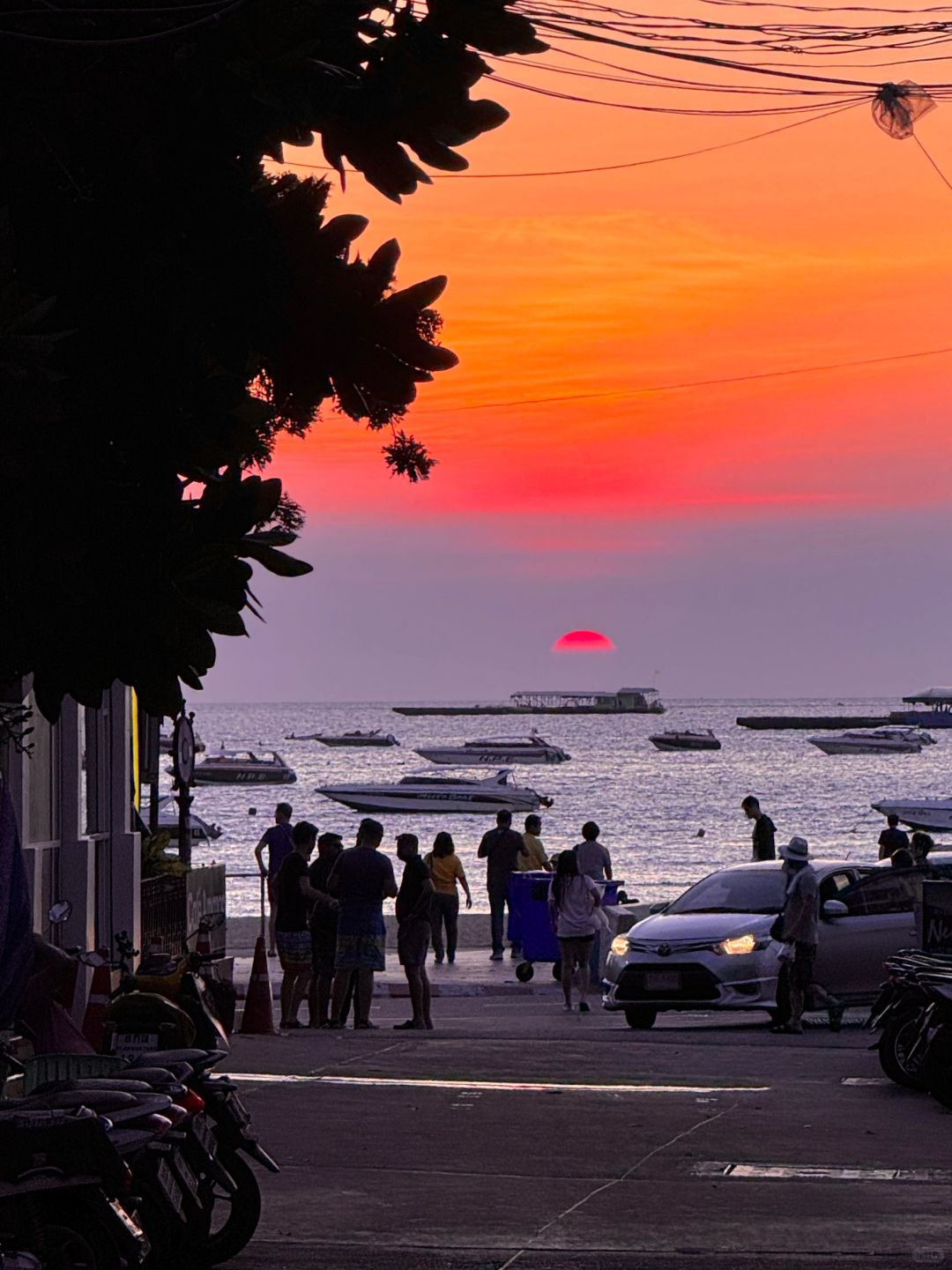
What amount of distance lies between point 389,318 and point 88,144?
922mm

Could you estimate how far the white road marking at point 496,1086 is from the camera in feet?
44.7

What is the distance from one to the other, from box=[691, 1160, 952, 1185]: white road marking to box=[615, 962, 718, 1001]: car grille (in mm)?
8232

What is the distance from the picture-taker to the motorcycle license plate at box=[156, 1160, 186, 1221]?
24.8ft

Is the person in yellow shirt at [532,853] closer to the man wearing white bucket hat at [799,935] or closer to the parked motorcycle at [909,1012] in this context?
the man wearing white bucket hat at [799,935]

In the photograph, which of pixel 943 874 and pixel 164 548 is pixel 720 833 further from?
pixel 164 548

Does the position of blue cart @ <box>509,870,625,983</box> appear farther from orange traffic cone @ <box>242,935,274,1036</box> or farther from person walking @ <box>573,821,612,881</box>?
orange traffic cone @ <box>242,935,274,1036</box>

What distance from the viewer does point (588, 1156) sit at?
10.9m

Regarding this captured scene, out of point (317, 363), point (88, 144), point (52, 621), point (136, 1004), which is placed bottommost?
point (136, 1004)

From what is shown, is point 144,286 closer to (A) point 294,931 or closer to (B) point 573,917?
(A) point 294,931

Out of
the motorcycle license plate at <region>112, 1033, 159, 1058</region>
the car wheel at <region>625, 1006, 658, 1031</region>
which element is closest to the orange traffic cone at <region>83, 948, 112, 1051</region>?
the motorcycle license plate at <region>112, 1033, 159, 1058</region>

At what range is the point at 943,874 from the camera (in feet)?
64.7

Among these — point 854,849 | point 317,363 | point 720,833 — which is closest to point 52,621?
point 317,363

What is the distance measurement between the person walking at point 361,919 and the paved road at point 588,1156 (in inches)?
30.4

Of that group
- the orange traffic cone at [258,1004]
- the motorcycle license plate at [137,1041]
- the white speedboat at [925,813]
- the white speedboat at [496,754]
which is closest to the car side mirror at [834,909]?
the orange traffic cone at [258,1004]
